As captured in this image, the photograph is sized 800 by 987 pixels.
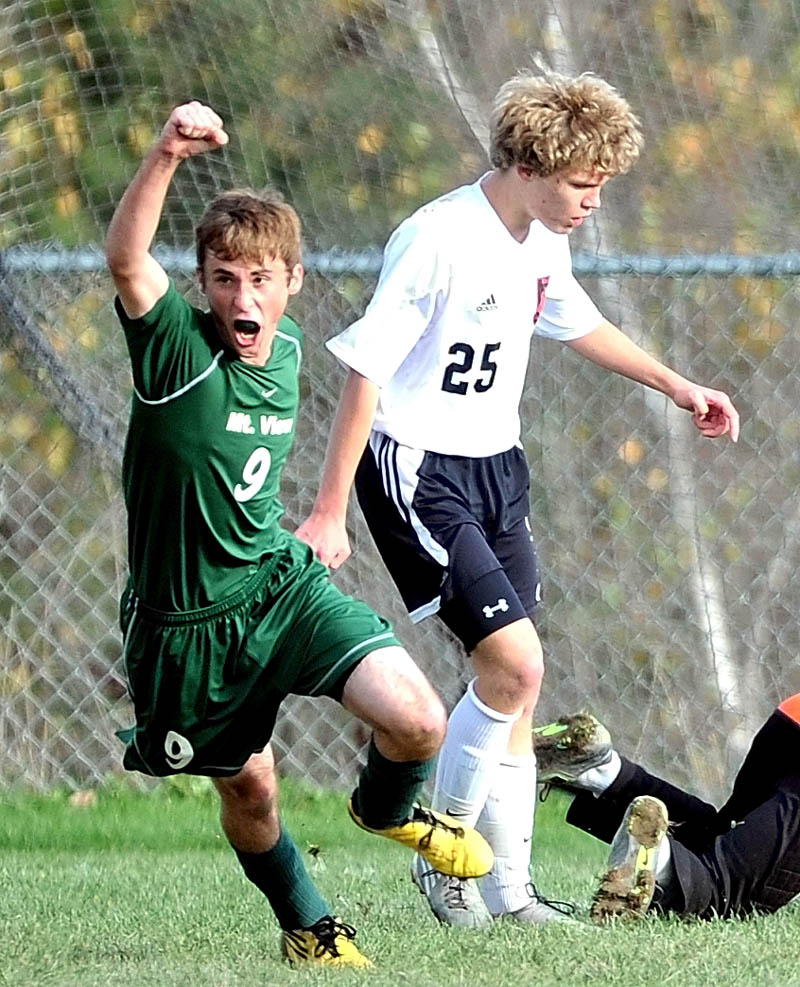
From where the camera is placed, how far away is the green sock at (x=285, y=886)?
13.2 ft

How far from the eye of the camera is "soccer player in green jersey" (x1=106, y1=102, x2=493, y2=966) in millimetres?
3699

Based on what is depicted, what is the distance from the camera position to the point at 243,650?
12.4 ft

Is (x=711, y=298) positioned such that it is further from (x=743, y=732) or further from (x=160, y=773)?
(x=160, y=773)

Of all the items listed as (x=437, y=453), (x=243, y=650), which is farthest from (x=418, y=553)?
(x=243, y=650)

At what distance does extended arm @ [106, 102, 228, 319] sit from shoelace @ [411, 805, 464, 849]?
3.93 feet

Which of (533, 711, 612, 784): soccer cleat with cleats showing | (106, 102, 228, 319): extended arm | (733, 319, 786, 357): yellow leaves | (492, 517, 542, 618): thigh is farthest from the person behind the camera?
(733, 319, 786, 357): yellow leaves

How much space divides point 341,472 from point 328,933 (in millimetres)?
1038

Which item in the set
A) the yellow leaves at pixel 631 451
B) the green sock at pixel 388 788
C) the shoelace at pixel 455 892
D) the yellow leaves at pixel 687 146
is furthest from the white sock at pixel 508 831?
the yellow leaves at pixel 687 146

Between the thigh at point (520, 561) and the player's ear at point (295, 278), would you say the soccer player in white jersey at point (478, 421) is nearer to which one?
the thigh at point (520, 561)

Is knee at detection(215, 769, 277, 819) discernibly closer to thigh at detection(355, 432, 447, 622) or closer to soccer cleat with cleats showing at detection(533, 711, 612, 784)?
thigh at detection(355, 432, 447, 622)

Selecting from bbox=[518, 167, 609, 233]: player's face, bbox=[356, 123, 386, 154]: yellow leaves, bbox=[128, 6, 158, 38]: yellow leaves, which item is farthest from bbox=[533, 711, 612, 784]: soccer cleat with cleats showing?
bbox=[128, 6, 158, 38]: yellow leaves

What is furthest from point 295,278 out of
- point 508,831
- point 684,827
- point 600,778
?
point 684,827

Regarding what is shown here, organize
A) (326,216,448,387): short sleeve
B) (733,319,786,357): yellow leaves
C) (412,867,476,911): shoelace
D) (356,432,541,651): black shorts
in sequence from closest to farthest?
(326,216,448,387): short sleeve → (356,432,541,651): black shorts → (412,867,476,911): shoelace → (733,319,786,357): yellow leaves

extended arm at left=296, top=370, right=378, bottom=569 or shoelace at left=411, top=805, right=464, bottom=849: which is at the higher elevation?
extended arm at left=296, top=370, right=378, bottom=569
